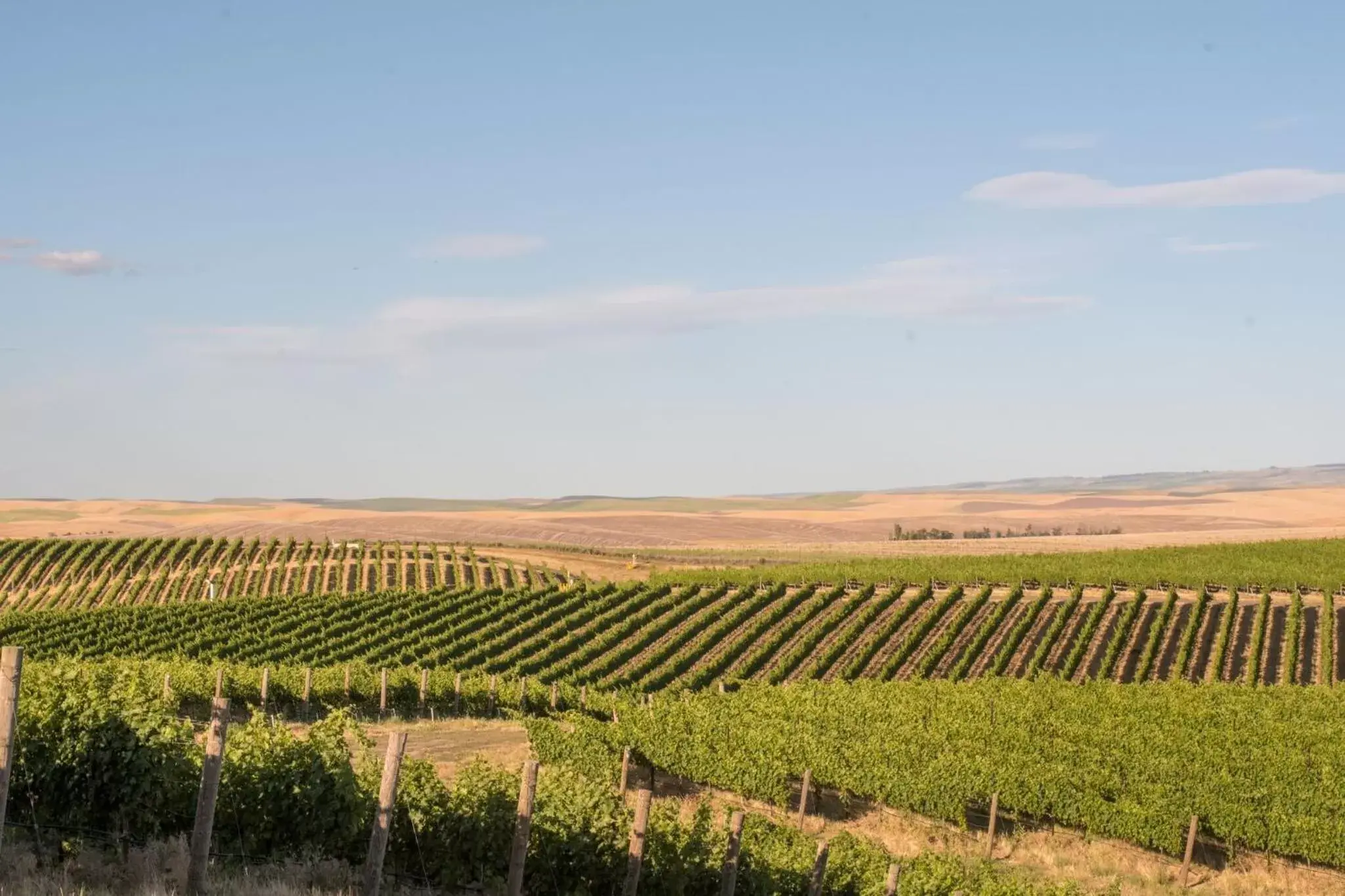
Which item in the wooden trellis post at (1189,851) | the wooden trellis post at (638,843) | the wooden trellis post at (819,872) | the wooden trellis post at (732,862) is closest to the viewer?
the wooden trellis post at (638,843)

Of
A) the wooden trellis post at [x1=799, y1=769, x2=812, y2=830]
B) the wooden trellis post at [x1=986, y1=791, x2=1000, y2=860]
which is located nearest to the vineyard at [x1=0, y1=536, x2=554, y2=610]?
the wooden trellis post at [x1=799, y1=769, x2=812, y2=830]

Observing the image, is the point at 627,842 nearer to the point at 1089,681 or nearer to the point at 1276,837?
the point at 1276,837

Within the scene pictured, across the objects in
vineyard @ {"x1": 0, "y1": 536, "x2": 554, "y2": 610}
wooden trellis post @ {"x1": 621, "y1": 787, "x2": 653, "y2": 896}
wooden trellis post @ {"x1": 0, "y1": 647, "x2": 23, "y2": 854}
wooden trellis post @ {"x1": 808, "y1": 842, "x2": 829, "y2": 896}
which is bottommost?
vineyard @ {"x1": 0, "y1": 536, "x2": 554, "y2": 610}

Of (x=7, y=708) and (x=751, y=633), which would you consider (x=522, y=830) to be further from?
(x=751, y=633)

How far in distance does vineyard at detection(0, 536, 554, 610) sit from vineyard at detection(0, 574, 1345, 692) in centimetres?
976

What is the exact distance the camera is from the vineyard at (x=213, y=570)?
72.6m

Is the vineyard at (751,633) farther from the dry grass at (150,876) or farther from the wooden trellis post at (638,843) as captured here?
the wooden trellis post at (638,843)

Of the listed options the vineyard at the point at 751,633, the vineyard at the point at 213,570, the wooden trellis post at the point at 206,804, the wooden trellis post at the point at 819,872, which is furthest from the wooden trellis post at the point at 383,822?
the vineyard at the point at 213,570

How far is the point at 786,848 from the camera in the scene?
18.2 metres

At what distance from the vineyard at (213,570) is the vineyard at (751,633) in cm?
976

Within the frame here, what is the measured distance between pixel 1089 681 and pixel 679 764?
58.2ft

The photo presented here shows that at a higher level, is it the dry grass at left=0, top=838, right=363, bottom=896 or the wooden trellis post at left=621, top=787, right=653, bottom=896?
the wooden trellis post at left=621, top=787, right=653, bottom=896

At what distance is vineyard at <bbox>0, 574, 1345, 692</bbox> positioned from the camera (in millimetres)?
50625

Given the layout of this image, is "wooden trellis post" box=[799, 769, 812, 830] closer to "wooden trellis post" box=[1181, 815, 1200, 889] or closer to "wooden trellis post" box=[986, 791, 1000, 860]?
"wooden trellis post" box=[986, 791, 1000, 860]
